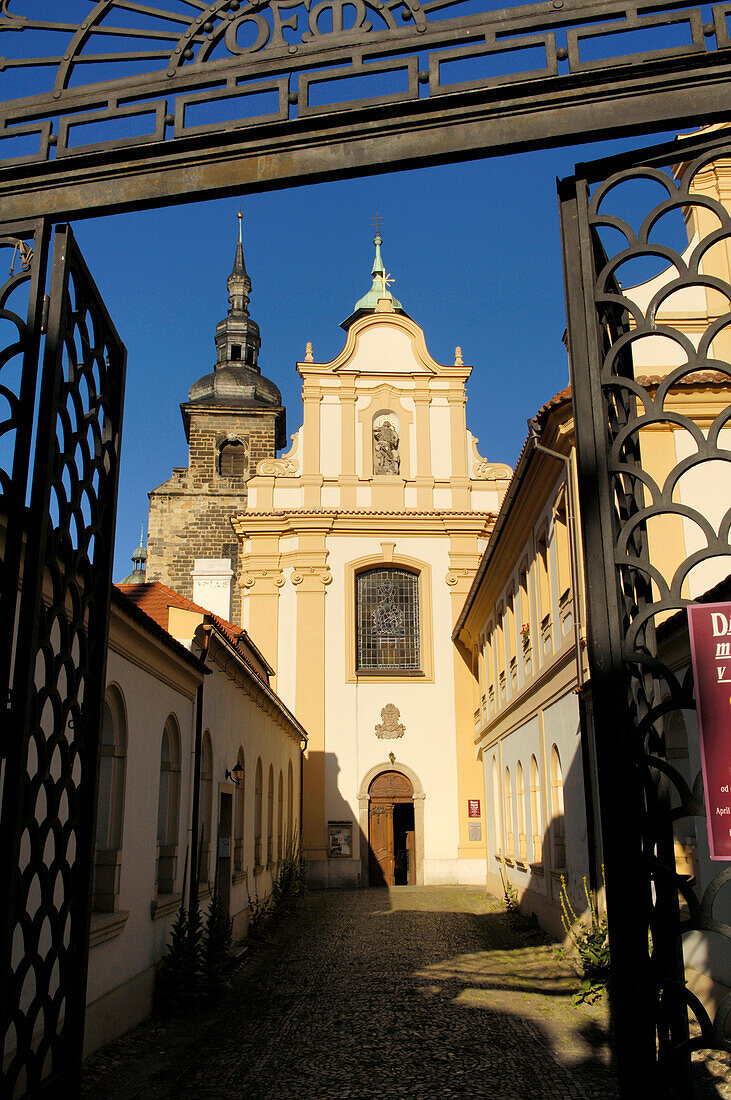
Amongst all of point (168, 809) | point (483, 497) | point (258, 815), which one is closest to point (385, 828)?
point (258, 815)

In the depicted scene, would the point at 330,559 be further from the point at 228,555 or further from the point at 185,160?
the point at 185,160

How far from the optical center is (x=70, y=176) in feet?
13.2

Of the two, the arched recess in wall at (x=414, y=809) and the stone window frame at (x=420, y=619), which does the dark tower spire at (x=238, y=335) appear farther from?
the arched recess in wall at (x=414, y=809)

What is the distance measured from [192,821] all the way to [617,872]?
9.74m

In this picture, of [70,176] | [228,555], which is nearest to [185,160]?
[70,176]

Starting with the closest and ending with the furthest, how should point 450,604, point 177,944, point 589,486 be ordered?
point 589,486, point 177,944, point 450,604

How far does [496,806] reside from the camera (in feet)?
77.3

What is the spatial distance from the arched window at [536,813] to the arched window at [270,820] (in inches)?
202

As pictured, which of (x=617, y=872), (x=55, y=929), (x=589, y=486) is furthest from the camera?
(x=55, y=929)

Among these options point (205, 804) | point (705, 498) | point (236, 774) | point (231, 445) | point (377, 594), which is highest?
point (231, 445)

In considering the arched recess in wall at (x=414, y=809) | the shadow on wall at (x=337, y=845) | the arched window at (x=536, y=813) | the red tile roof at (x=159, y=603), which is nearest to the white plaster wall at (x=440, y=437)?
the arched recess in wall at (x=414, y=809)

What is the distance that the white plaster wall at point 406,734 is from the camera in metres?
26.3

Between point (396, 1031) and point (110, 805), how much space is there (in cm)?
332

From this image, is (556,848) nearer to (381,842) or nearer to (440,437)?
(381,842)
